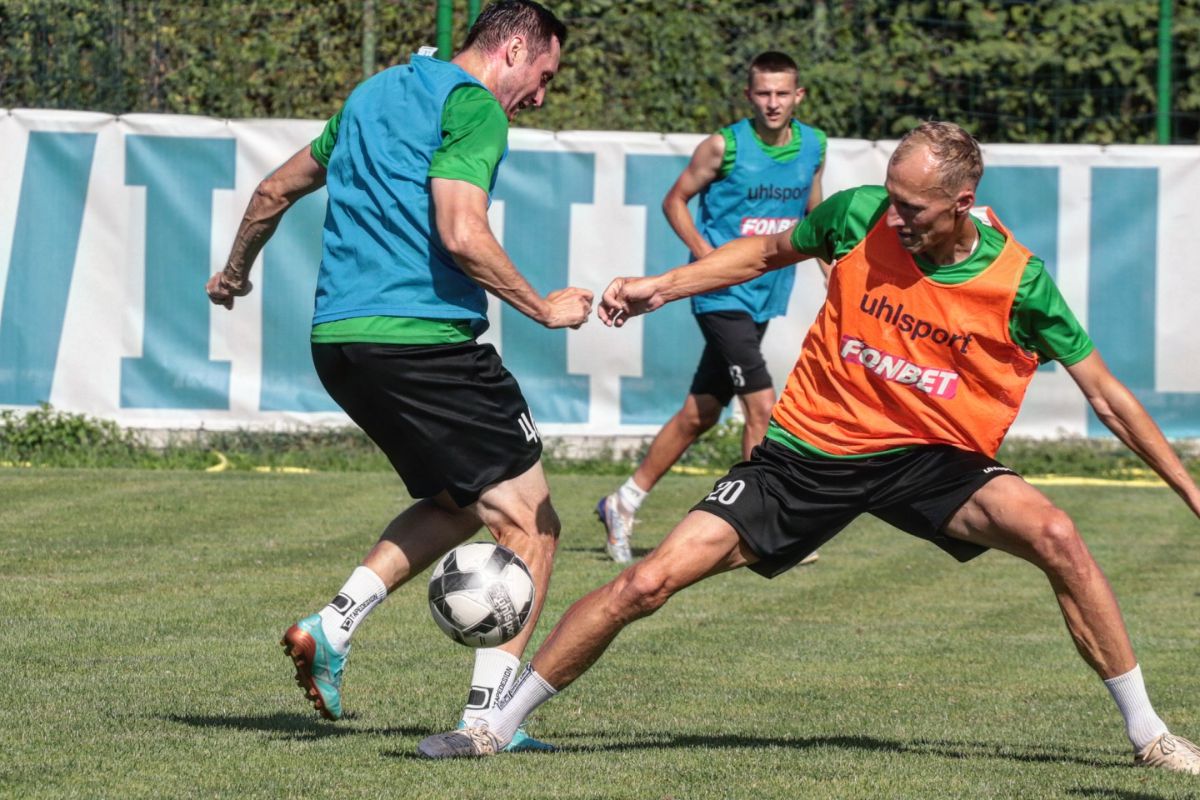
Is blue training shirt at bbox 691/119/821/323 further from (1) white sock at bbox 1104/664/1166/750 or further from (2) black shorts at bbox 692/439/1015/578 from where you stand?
(1) white sock at bbox 1104/664/1166/750

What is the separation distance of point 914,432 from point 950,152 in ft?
2.64

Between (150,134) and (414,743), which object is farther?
(150,134)

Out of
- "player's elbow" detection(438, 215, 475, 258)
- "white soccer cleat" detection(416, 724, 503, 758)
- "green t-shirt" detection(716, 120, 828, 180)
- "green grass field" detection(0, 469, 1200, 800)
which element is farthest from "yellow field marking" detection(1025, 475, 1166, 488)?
"player's elbow" detection(438, 215, 475, 258)

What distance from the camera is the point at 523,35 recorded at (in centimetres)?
564

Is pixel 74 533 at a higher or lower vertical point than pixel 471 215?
lower

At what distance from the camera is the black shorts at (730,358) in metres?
9.52

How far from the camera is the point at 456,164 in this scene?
5.29 meters

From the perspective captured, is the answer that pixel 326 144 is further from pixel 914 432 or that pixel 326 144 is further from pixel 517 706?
pixel 914 432

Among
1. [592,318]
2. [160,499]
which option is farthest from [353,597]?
[592,318]

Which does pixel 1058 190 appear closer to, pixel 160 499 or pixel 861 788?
pixel 160 499

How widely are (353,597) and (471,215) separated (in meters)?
1.20

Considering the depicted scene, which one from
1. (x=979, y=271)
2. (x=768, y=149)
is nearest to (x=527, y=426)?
(x=979, y=271)

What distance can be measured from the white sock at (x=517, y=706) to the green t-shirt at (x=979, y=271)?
970 mm

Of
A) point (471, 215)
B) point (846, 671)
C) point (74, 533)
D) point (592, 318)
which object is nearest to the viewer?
point (471, 215)
